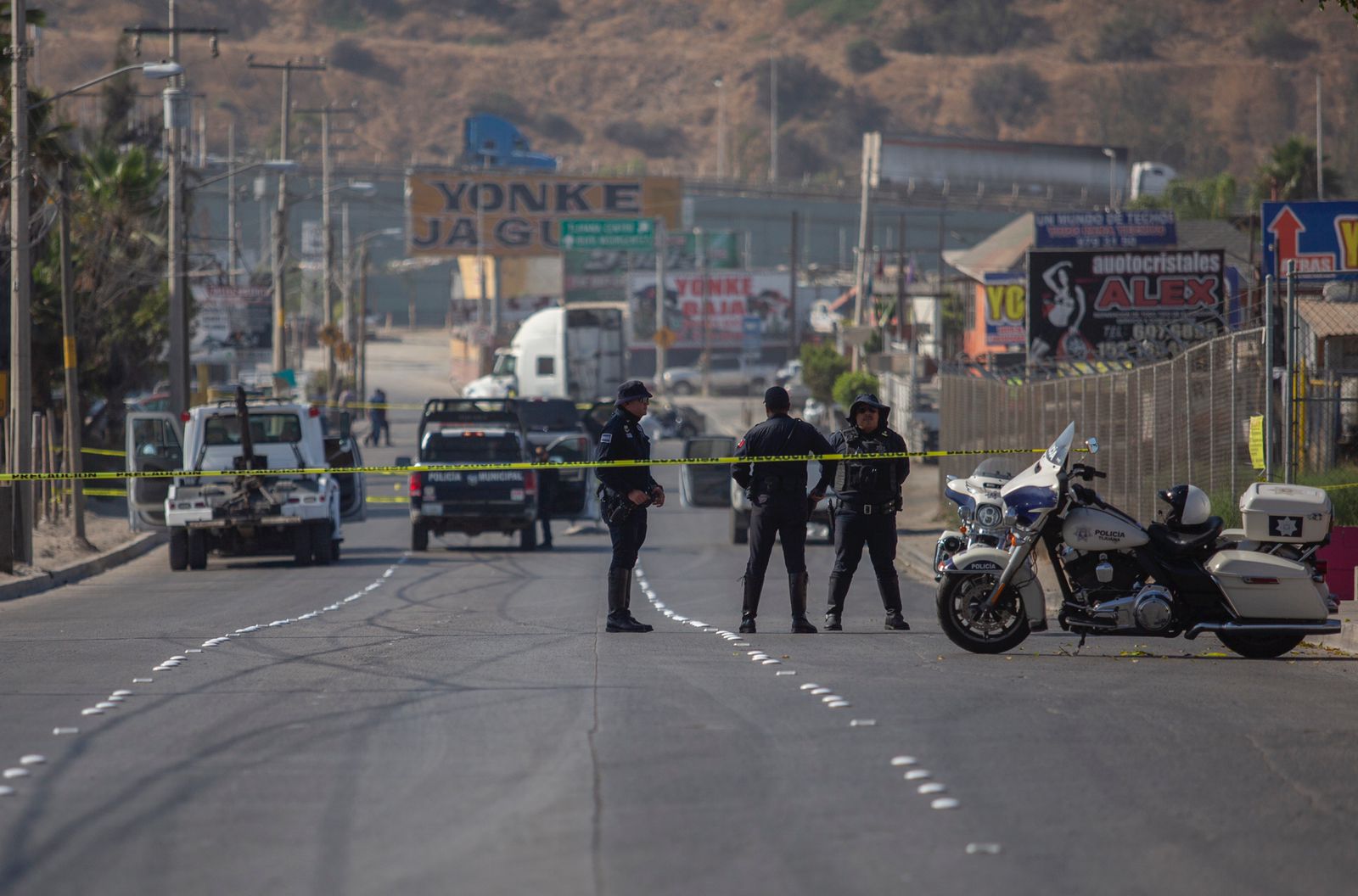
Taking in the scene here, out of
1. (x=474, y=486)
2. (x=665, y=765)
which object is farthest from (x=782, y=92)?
(x=665, y=765)

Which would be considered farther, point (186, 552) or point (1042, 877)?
point (186, 552)

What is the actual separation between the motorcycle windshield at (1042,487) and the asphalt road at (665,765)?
102 centimetres

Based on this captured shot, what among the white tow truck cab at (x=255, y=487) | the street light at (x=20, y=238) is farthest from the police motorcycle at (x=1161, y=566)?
the street light at (x=20, y=238)

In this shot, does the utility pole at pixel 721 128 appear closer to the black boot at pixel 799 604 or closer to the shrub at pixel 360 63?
the shrub at pixel 360 63

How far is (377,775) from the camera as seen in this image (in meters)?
7.89

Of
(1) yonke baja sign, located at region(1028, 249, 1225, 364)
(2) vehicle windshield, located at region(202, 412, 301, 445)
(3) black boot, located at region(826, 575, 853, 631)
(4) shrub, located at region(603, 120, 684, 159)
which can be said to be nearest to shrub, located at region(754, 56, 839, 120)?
(4) shrub, located at region(603, 120, 684, 159)

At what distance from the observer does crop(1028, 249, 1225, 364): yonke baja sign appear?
3391 centimetres

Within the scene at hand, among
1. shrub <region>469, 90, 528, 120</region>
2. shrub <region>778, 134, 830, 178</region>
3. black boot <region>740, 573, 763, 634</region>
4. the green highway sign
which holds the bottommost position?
black boot <region>740, 573, 763, 634</region>

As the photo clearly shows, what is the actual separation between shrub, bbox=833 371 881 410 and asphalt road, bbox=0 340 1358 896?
45629 mm

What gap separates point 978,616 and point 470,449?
17055 mm

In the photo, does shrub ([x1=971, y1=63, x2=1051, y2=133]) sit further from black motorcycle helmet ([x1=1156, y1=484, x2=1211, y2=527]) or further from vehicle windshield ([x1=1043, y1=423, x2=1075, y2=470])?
vehicle windshield ([x1=1043, y1=423, x2=1075, y2=470])

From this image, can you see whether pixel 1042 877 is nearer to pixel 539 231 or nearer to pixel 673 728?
pixel 673 728

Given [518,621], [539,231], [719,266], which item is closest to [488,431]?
[518,621]

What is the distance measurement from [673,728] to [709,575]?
14.3 m
